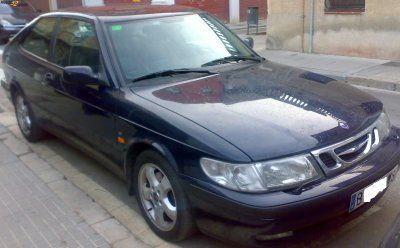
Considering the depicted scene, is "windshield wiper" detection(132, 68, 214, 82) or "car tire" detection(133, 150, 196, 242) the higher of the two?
"windshield wiper" detection(132, 68, 214, 82)

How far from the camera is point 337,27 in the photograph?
34.8ft

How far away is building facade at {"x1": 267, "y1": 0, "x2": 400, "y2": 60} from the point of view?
9.68 meters

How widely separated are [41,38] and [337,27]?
757 centimetres

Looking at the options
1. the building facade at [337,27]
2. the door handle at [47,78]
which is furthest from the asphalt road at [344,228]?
the building facade at [337,27]

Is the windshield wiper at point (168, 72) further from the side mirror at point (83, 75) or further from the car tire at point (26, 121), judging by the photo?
the car tire at point (26, 121)

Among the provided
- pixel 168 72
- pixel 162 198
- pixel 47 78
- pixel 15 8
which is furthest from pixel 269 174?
pixel 15 8

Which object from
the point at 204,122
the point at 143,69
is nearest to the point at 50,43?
the point at 143,69

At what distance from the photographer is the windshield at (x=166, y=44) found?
3788 millimetres

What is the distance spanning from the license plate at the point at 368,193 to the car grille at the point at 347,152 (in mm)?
193

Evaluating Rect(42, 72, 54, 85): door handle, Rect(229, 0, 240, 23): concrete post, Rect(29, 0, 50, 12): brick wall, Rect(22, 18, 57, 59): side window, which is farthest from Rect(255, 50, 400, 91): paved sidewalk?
Rect(29, 0, 50, 12): brick wall

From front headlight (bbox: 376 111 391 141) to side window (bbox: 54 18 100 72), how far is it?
227 centimetres

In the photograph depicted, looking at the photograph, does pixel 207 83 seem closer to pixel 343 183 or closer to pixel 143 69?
pixel 143 69

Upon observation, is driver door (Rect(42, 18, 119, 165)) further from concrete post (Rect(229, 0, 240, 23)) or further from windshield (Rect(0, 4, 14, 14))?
concrete post (Rect(229, 0, 240, 23))

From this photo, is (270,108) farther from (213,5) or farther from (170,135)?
(213,5)
